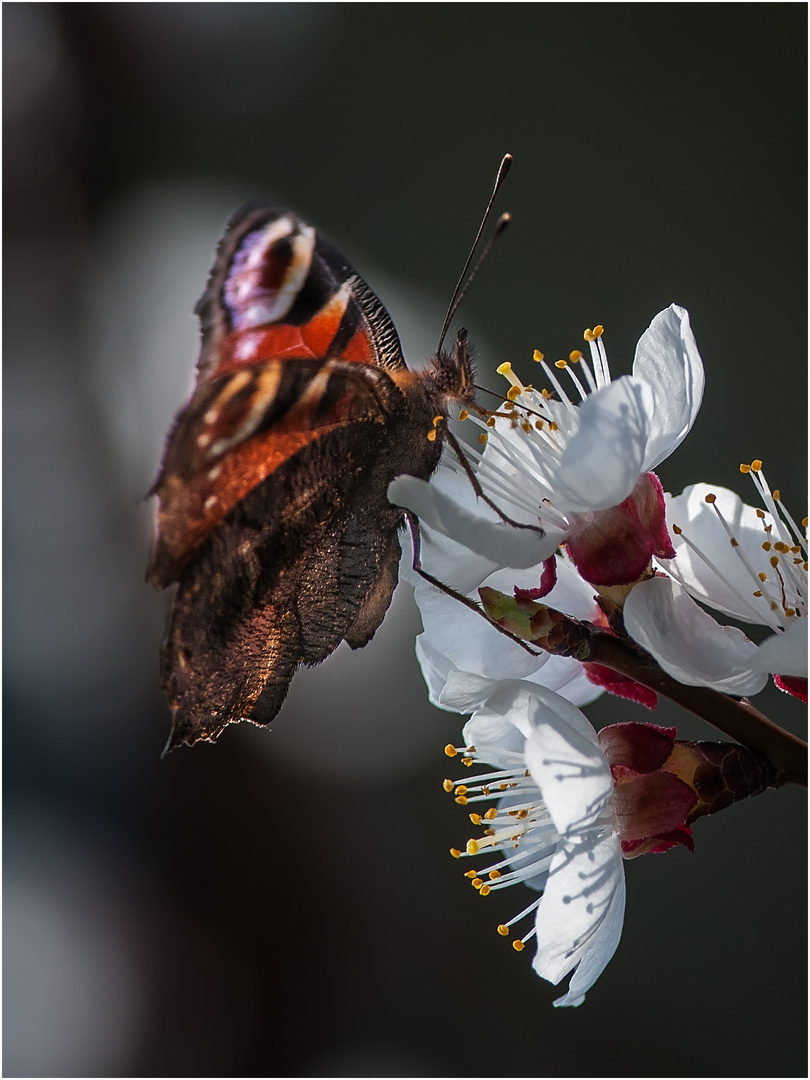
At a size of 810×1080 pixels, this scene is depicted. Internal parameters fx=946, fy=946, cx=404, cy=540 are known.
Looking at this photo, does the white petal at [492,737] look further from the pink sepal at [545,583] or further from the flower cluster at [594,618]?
the pink sepal at [545,583]

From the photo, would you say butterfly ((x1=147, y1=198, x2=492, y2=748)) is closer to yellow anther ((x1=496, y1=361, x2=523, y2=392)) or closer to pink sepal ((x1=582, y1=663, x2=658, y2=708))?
yellow anther ((x1=496, y1=361, x2=523, y2=392))

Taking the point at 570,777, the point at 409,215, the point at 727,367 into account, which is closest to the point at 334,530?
the point at 570,777

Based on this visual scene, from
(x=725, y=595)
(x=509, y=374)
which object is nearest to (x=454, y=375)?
(x=509, y=374)

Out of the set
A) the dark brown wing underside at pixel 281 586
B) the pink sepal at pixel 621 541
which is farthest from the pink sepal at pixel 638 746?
the dark brown wing underside at pixel 281 586

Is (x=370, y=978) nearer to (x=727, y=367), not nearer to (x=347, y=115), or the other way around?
(x=727, y=367)

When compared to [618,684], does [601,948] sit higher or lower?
lower

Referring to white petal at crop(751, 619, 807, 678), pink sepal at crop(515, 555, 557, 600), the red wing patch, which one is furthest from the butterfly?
white petal at crop(751, 619, 807, 678)

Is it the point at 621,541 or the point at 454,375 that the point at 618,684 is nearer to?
the point at 621,541

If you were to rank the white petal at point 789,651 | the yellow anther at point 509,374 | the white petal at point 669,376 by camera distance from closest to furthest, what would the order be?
the white petal at point 789,651 < the white petal at point 669,376 < the yellow anther at point 509,374
